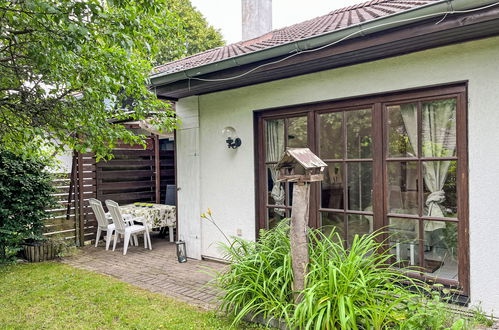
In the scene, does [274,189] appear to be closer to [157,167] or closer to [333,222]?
[333,222]

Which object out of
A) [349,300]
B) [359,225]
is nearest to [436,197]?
[359,225]

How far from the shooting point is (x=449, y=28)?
300 centimetres

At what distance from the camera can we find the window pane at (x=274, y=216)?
4906mm

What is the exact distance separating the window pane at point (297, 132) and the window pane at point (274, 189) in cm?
52

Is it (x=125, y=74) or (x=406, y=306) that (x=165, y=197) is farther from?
(x=406, y=306)

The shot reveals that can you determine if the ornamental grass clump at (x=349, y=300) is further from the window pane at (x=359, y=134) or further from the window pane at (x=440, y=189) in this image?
the window pane at (x=359, y=134)

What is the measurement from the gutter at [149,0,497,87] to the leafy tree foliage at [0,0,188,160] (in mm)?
817

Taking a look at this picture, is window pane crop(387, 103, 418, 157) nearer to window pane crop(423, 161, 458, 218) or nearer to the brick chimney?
window pane crop(423, 161, 458, 218)

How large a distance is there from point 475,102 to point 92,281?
17.3 ft

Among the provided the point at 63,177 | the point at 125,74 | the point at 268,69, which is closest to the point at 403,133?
the point at 268,69

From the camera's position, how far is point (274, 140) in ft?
16.3

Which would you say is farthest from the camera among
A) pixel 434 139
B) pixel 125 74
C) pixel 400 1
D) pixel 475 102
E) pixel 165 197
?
pixel 165 197

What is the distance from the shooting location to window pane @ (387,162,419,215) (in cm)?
371

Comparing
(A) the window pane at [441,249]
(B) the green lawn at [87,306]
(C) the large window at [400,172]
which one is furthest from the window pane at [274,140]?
(B) the green lawn at [87,306]
